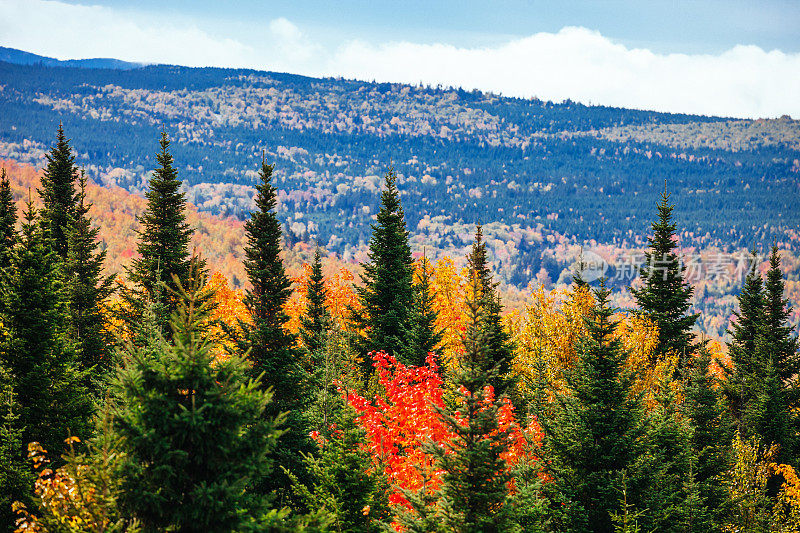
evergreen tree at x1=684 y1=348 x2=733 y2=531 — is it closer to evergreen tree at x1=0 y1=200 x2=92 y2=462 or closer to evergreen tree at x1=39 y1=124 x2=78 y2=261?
evergreen tree at x1=0 y1=200 x2=92 y2=462

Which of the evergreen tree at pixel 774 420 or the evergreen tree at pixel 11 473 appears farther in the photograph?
the evergreen tree at pixel 774 420

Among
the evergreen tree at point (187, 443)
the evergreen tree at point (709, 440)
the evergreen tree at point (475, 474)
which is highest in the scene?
the evergreen tree at point (187, 443)

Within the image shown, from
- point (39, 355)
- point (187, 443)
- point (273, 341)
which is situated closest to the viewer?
point (187, 443)

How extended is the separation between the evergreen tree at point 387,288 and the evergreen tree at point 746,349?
96.7 feet

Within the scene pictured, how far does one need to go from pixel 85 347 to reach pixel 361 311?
1754 cm

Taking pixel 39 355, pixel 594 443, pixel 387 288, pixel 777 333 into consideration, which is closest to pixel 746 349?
pixel 777 333

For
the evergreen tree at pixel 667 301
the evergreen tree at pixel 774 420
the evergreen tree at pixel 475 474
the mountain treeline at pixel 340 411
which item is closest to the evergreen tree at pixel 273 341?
the mountain treeline at pixel 340 411

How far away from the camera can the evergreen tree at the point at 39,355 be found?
894 inches

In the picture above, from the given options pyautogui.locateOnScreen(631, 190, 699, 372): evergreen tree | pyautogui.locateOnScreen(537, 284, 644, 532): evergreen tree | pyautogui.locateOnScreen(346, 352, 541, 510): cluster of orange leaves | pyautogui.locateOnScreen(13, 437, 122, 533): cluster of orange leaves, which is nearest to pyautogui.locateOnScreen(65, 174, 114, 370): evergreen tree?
pyautogui.locateOnScreen(346, 352, 541, 510): cluster of orange leaves

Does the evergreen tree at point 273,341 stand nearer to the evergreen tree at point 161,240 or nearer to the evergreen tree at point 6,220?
the evergreen tree at point 161,240

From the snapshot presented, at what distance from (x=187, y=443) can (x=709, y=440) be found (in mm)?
30401

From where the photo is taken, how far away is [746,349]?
195 ft

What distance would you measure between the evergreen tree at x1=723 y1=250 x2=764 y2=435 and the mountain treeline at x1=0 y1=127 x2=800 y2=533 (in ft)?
4.61

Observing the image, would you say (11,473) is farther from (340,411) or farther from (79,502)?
(340,411)
